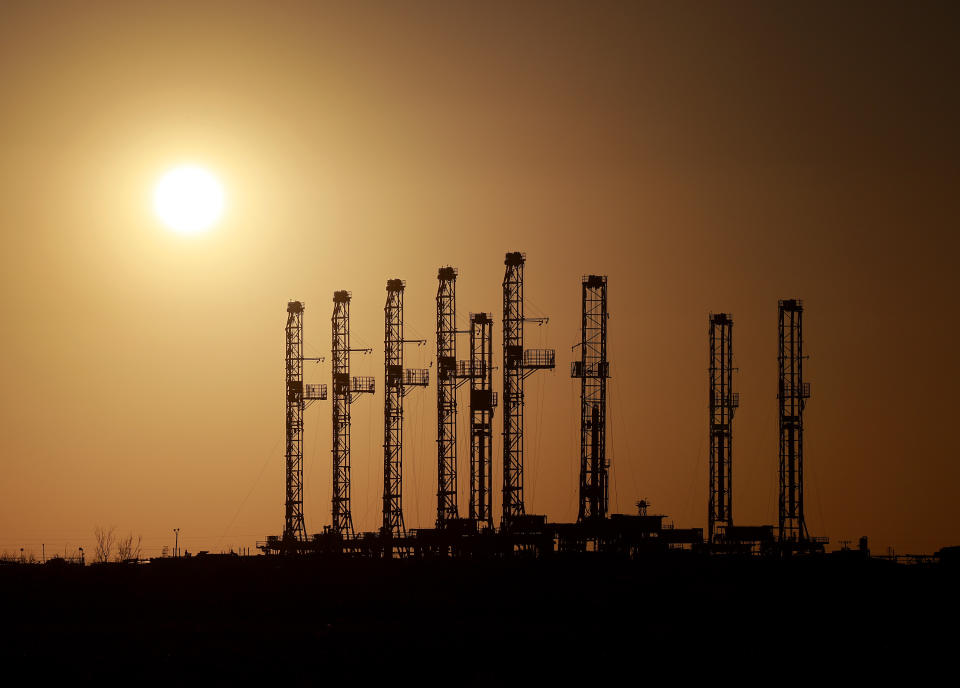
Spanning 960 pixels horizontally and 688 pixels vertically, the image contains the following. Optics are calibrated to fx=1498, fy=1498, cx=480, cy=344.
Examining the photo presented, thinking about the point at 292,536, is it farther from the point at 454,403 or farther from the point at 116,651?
the point at 116,651

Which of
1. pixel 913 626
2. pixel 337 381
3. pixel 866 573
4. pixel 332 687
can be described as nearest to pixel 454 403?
pixel 337 381

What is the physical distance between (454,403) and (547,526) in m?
16.5

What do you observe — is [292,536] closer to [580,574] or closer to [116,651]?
[580,574]

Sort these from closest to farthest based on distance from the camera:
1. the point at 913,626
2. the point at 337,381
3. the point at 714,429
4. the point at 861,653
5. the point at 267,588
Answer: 1. the point at 861,653
2. the point at 913,626
3. the point at 267,588
4. the point at 714,429
5. the point at 337,381

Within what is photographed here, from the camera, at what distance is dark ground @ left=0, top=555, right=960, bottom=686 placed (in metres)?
71.9

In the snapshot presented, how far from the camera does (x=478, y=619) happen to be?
90.2 m

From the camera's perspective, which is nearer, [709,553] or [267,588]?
[267,588]

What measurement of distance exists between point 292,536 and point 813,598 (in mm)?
51719

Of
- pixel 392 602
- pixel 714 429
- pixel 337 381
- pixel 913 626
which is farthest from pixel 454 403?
pixel 913 626

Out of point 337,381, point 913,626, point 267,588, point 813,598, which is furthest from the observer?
point 337,381

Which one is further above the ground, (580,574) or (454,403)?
(454,403)

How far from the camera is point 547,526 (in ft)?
378

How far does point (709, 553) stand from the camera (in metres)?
114

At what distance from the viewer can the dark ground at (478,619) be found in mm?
71875
